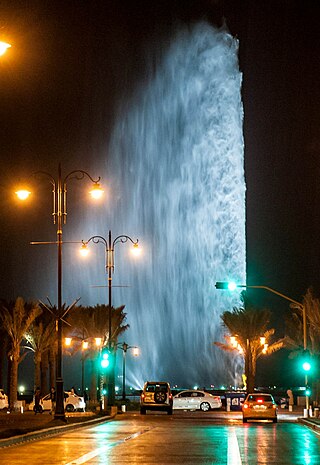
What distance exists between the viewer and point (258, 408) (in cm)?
4453

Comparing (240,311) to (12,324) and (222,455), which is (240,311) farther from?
(222,455)

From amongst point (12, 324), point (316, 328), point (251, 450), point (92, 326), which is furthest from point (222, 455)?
point (92, 326)

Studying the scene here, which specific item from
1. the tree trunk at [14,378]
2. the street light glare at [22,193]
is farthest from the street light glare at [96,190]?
the tree trunk at [14,378]

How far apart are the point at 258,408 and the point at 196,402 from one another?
18726mm

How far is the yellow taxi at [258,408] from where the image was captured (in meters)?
44.4

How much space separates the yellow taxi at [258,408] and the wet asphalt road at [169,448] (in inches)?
449

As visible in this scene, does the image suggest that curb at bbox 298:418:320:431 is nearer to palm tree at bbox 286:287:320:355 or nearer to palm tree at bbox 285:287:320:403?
palm tree at bbox 286:287:320:355

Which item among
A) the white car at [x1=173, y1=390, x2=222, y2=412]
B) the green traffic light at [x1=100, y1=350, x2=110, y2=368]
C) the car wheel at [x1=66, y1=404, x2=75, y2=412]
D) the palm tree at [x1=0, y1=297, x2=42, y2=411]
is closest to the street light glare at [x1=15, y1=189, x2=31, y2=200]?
the green traffic light at [x1=100, y1=350, x2=110, y2=368]

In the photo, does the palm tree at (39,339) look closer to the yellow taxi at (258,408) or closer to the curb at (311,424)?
the yellow taxi at (258,408)

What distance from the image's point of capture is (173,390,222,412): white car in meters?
62.7

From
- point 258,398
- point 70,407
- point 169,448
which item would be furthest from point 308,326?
point 169,448

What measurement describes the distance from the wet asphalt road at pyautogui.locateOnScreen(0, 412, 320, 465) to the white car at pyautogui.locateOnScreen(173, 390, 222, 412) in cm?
3000

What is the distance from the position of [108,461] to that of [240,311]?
5413 cm

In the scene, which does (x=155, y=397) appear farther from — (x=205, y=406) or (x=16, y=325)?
(x=16, y=325)
